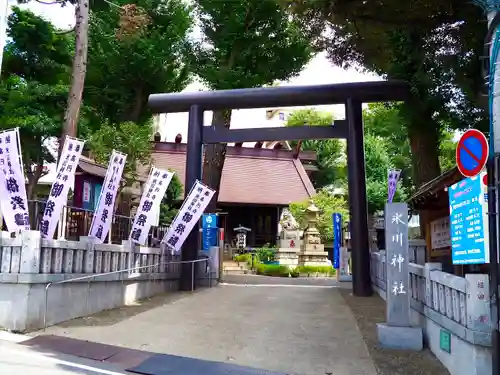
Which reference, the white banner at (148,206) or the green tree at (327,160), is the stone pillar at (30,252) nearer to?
the white banner at (148,206)

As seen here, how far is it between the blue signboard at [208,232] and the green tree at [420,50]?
792cm

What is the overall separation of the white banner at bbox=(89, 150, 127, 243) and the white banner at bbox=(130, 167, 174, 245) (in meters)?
1.33

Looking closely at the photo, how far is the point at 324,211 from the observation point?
3166cm

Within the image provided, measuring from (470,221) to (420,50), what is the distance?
26.8 ft

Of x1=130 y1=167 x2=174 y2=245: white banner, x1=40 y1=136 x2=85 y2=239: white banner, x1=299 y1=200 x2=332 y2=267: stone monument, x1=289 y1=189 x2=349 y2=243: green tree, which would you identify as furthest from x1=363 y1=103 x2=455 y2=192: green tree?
x1=40 y1=136 x2=85 y2=239: white banner

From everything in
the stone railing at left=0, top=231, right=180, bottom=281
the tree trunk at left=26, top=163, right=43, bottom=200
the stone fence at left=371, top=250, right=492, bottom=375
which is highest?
the tree trunk at left=26, top=163, right=43, bottom=200

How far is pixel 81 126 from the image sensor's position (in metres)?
16.6

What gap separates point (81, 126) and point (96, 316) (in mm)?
8744

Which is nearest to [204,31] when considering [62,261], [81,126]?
[81,126]

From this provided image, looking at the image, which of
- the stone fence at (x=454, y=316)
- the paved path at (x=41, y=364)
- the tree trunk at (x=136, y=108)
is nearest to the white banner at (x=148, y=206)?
the paved path at (x=41, y=364)

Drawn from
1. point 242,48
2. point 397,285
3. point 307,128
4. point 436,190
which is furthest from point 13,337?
point 242,48

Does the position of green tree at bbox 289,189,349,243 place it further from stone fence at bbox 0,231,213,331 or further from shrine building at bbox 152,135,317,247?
stone fence at bbox 0,231,213,331

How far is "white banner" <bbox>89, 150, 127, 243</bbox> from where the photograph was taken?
10.8m

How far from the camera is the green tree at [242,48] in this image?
64.6ft
